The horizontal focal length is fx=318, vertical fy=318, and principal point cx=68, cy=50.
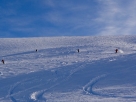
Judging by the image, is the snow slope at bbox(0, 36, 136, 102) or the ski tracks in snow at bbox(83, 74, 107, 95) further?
the ski tracks in snow at bbox(83, 74, 107, 95)

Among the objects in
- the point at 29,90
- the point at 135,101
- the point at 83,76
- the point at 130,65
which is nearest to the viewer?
the point at 135,101

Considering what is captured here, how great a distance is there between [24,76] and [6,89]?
349 cm

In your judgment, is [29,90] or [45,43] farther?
[45,43]

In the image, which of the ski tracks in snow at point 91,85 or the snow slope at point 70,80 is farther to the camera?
the ski tracks in snow at point 91,85

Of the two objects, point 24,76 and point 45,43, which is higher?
point 45,43

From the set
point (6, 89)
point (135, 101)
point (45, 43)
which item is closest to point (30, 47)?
point (45, 43)

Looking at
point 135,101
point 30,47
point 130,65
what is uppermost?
point 30,47

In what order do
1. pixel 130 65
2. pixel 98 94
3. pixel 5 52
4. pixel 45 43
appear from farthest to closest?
pixel 45 43, pixel 5 52, pixel 130 65, pixel 98 94

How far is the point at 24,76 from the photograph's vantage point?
2434 cm

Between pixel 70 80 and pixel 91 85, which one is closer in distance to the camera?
pixel 91 85

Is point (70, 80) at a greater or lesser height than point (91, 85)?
greater

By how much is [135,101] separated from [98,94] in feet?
9.94

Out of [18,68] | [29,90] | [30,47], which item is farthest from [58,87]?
[30,47]

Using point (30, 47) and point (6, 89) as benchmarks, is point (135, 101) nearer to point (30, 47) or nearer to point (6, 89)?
point (6, 89)
